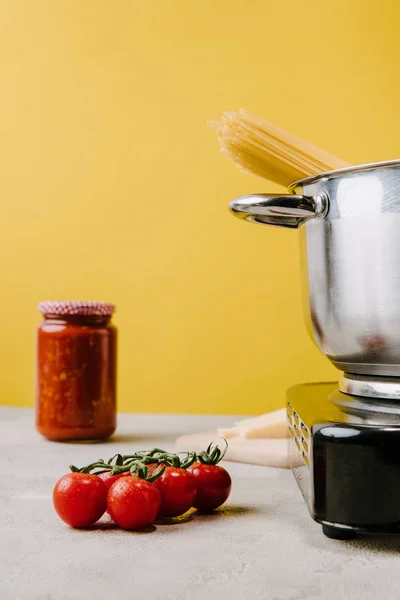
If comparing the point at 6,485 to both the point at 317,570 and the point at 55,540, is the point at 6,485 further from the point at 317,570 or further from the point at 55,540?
the point at 317,570

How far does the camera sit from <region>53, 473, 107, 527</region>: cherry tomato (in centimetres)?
73

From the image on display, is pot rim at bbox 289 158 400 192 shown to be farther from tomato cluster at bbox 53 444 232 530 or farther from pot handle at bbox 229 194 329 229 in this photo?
tomato cluster at bbox 53 444 232 530

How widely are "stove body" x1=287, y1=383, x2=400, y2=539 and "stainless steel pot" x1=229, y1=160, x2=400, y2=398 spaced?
0.19 feet

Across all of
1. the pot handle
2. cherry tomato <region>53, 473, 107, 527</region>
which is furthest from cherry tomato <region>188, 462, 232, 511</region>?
the pot handle

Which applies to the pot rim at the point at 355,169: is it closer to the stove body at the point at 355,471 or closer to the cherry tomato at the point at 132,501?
the stove body at the point at 355,471

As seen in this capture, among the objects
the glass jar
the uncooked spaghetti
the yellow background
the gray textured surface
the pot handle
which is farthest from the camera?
the yellow background

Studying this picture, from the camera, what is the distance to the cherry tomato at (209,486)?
0.80 metres

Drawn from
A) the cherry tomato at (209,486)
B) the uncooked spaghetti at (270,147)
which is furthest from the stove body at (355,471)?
the uncooked spaghetti at (270,147)

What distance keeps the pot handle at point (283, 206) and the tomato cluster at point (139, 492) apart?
0.93 feet

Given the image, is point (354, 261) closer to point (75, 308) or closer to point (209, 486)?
point (209, 486)

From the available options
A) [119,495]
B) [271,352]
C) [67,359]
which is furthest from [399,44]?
[119,495]

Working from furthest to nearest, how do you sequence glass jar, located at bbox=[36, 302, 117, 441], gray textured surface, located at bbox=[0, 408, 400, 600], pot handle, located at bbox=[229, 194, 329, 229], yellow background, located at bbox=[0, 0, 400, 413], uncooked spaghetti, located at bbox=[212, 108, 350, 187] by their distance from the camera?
yellow background, located at bbox=[0, 0, 400, 413] < glass jar, located at bbox=[36, 302, 117, 441] < uncooked spaghetti, located at bbox=[212, 108, 350, 187] < pot handle, located at bbox=[229, 194, 329, 229] < gray textured surface, located at bbox=[0, 408, 400, 600]

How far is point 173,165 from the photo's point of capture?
1.93 metres

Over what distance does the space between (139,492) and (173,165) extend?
1334mm
